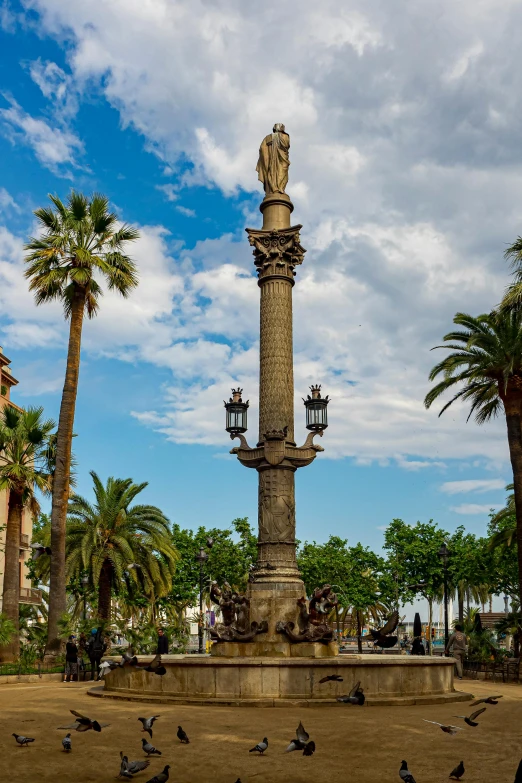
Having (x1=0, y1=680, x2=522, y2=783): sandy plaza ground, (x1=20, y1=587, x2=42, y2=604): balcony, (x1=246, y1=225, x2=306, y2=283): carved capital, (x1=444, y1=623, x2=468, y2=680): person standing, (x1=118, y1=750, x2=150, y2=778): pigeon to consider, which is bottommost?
(x1=0, y1=680, x2=522, y2=783): sandy plaza ground

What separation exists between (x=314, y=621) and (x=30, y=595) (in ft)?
137

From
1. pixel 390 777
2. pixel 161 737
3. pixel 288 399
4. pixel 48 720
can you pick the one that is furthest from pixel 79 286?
pixel 390 777

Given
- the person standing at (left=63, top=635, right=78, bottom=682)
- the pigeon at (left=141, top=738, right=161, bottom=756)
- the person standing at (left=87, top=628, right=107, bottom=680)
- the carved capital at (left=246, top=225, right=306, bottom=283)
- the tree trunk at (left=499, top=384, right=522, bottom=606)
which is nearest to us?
the pigeon at (left=141, top=738, right=161, bottom=756)

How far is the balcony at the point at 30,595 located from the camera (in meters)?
55.2

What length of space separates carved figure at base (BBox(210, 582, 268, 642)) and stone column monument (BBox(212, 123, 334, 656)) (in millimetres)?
175

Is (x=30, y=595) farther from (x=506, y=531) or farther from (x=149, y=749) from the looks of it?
(x=149, y=749)

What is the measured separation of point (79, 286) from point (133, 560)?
12180 mm

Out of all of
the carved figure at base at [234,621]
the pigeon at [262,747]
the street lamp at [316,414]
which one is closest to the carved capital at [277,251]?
the street lamp at [316,414]

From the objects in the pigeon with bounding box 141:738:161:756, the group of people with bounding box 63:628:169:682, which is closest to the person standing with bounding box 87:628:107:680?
the group of people with bounding box 63:628:169:682

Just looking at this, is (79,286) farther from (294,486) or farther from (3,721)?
(3,721)

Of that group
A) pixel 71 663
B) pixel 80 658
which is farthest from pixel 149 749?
pixel 80 658

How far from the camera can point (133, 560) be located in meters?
34.9

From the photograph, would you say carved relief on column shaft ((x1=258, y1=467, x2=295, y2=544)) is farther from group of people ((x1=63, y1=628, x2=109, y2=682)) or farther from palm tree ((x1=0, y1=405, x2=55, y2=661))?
palm tree ((x1=0, y1=405, x2=55, y2=661))

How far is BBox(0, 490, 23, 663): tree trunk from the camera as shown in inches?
1192
